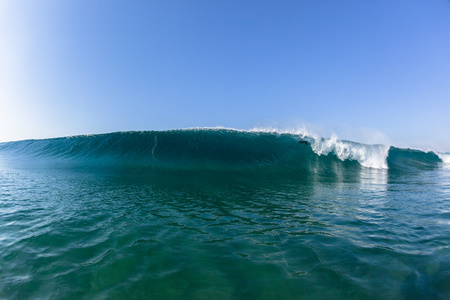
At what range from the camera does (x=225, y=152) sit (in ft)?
54.6

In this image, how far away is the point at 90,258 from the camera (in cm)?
293

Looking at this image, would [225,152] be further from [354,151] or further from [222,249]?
[222,249]

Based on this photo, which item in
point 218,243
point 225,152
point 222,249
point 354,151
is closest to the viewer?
point 222,249

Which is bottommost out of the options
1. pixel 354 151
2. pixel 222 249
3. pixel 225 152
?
pixel 222 249

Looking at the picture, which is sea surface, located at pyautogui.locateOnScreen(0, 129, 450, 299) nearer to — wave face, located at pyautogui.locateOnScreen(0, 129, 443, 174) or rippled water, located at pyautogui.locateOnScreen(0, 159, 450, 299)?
rippled water, located at pyautogui.locateOnScreen(0, 159, 450, 299)

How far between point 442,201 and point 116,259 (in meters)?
8.15

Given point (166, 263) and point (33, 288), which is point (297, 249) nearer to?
point (166, 263)

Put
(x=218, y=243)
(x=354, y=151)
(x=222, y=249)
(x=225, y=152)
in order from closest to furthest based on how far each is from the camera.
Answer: (x=222, y=249), (x=218, y=243), (x=225, y=152), (x=354, y=151)

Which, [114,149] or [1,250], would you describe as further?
[114,149]

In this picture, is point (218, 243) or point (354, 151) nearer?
point (218, 243)

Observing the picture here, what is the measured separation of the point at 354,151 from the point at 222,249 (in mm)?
19257

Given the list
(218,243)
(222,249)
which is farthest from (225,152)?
(222,249)

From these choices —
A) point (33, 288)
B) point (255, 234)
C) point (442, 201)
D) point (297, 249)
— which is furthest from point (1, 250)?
point (442, 201)

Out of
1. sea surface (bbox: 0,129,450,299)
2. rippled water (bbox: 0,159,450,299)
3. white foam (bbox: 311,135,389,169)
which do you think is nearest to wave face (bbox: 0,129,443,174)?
white foam (bbox: 311,135,389,169)
